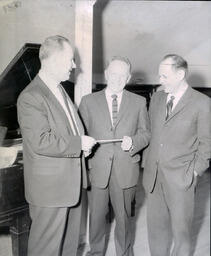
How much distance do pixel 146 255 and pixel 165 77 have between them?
1528 mm

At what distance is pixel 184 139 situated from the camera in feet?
7.04

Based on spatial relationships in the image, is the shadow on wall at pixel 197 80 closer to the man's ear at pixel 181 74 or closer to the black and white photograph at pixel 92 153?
the black and white photograph at pixel 92 153

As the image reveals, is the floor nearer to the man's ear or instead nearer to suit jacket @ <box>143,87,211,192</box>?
suit jacket @ <box>143,87,211,192</box>

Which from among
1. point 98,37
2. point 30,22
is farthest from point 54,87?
point 98,37

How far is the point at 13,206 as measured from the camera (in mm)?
2076

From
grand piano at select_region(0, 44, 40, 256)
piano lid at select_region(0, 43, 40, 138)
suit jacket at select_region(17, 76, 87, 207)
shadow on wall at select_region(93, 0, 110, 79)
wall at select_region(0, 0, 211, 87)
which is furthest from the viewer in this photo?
shadow on wall at select_region(93, 0, 110, 79)

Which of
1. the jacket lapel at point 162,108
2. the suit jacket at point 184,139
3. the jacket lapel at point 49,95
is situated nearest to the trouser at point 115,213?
the suit jacket at point 184,139

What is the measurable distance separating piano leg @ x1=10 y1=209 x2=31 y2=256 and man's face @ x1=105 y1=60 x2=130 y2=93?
1.03m

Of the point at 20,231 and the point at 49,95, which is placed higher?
the point at 49,95

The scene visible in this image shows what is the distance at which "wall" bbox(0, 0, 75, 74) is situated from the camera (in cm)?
331

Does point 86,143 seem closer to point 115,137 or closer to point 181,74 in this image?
point 115,137

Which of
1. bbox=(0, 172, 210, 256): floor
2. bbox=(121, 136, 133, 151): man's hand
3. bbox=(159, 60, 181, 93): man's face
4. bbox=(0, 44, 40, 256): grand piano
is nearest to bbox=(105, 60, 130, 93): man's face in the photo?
bbox=(159, 60, 181, 93): man's face

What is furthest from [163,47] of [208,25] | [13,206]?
[13,206]

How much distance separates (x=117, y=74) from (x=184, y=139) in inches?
24.3
